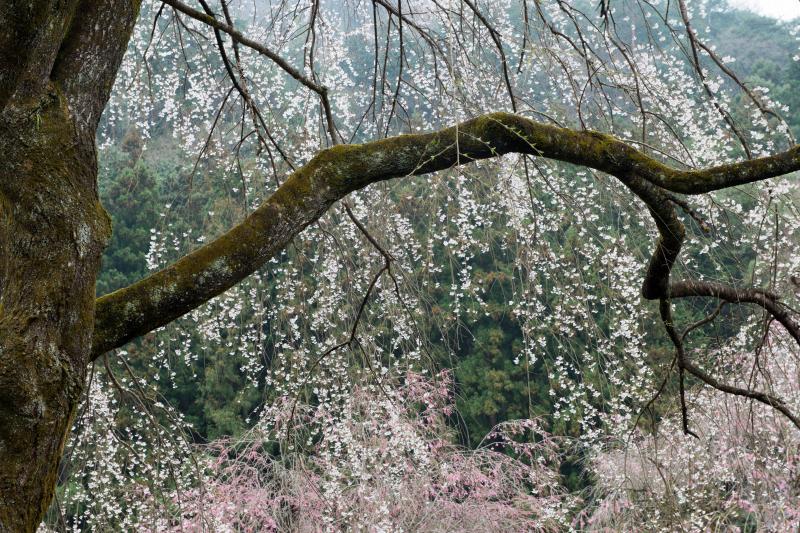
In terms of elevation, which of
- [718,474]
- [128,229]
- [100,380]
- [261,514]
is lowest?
[261,514]

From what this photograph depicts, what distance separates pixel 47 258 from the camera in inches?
52.1

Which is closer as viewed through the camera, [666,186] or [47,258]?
[47,258]

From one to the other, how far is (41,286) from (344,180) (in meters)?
0.69

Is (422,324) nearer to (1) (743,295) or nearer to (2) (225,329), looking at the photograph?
(1) (743,295)

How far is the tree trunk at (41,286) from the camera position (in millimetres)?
1224

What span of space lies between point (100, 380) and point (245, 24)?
284 inches

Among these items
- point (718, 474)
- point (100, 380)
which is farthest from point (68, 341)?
point (718, 474)

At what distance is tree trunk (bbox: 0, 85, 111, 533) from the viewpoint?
1.22m

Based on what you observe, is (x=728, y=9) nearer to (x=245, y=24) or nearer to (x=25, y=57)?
(x=245, y=24)

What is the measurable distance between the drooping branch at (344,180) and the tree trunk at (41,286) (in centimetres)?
13

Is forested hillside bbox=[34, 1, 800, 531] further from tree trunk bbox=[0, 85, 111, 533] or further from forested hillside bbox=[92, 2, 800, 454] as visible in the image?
tree trunk bbox=[0, 85, 111, 533]

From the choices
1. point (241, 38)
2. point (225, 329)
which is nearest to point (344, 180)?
point (241, 38)

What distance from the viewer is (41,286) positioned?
51.2 inches

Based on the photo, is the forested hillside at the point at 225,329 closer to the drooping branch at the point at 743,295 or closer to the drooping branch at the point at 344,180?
the drooping branch at the point at 743,295
